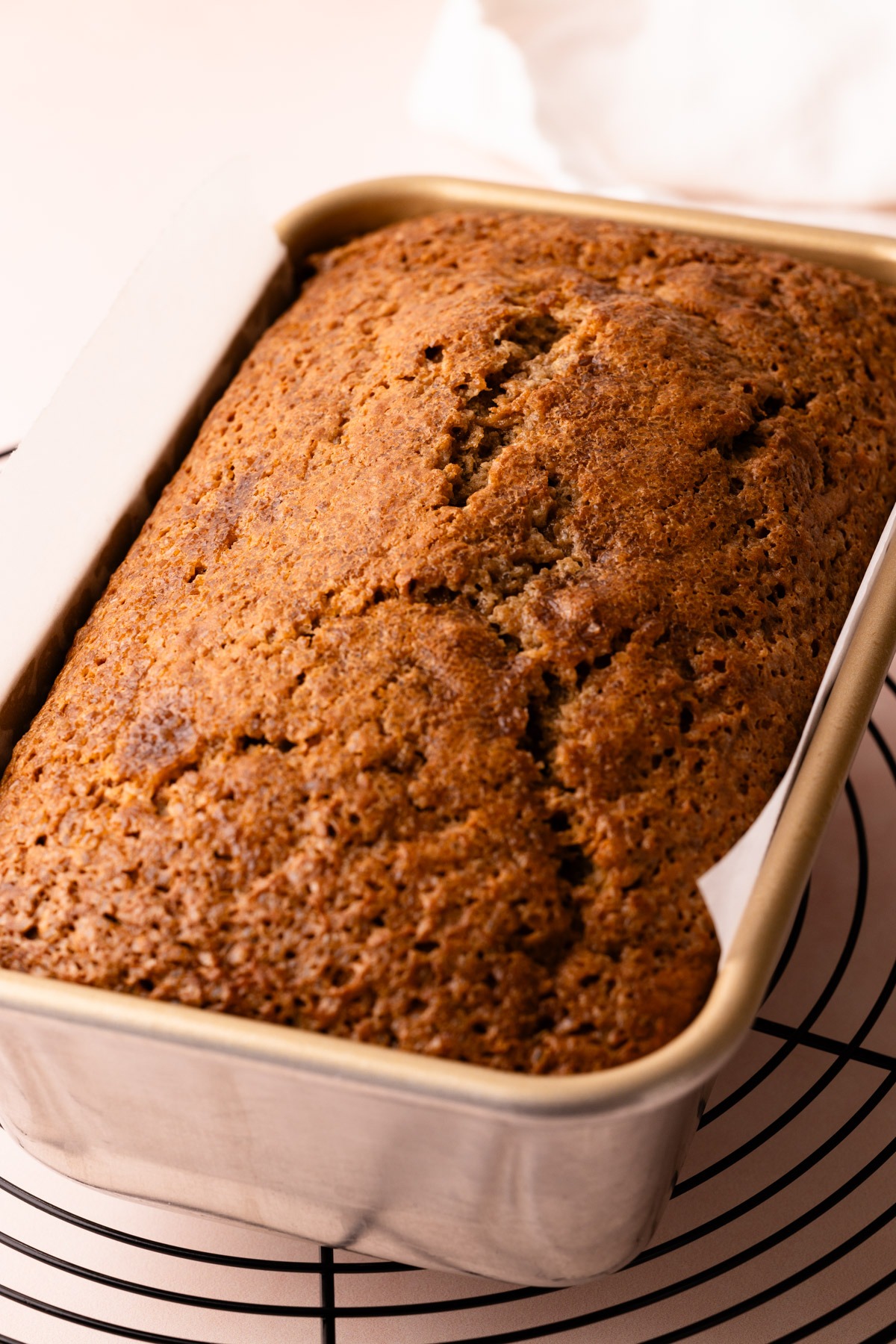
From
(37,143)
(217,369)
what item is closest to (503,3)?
(37,143)

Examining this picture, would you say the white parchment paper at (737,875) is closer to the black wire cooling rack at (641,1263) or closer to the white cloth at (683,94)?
the black wire cooling rack at (641,1263)

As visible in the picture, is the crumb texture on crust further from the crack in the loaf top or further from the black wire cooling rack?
the black wire cooling rack

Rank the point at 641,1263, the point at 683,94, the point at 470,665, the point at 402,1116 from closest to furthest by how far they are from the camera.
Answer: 1. the point at 402,1116
2. the point at 470,665
3. the point at 641,1263
4. the point at 683,94

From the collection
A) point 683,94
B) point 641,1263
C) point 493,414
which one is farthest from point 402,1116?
point 683,94


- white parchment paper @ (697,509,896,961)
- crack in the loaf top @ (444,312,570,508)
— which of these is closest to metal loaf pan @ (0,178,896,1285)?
white parchment paper @ (697,509,896,961)

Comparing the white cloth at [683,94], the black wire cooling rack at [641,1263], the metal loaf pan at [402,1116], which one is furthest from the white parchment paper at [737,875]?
the white cloth at [683,94]

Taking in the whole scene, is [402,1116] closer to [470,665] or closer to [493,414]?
[470,665]
